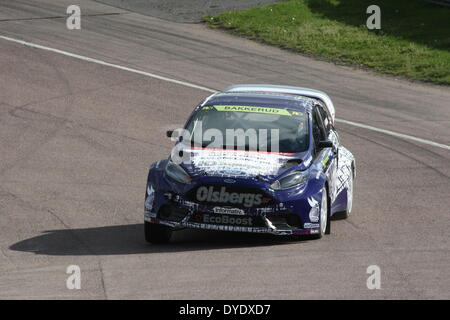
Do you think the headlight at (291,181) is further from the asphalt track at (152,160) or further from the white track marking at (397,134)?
the white track marking at (397,134)

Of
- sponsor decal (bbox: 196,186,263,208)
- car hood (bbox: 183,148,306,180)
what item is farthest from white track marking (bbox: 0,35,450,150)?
sponsor decal (bbox: 196,186,263,208)

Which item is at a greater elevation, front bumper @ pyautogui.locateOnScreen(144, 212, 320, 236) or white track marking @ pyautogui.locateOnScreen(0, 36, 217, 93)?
front bumper @ pyautogui.locateOnScreen(144, 212, 320, 236)

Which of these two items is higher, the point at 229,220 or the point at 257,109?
the point at 257,109

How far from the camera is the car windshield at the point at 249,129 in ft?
43.4

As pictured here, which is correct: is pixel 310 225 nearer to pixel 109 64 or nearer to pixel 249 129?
pixel 249 129

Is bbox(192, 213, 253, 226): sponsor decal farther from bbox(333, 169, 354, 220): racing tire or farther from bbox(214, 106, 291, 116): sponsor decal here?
bbox(333, 169, 354, 220): racing tire

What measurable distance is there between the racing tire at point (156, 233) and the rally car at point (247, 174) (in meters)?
0.01

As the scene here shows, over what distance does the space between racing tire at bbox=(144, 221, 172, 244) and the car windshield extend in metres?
1.22

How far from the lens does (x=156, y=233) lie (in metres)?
12.7

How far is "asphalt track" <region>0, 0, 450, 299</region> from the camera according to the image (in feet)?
35.7

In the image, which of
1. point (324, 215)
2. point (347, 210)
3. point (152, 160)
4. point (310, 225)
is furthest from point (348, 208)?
point (152, 160)

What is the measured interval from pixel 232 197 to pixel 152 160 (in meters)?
5.91

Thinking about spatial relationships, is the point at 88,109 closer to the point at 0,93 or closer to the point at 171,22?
the point at 0,93
